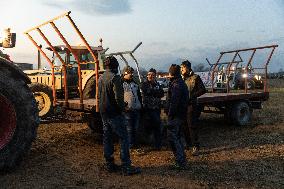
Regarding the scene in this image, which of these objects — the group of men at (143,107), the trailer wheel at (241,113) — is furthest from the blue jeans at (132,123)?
the trailer wheel at (241,113)

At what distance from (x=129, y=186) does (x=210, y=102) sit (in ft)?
17.7

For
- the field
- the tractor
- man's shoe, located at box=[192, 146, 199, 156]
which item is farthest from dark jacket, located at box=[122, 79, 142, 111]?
the tractor

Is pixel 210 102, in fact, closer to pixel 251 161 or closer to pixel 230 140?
pixel 230 140

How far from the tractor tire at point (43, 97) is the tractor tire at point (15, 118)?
5085 mm

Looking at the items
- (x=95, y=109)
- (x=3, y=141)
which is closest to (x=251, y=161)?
(x=95, y=109)

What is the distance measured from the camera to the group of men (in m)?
6.30

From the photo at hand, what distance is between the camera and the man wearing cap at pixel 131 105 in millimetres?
8016

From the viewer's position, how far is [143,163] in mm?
7086

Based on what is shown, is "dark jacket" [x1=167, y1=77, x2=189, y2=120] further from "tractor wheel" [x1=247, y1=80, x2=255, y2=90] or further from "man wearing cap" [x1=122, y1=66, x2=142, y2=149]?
"tractor wheel" [x1=247, y1=80, x2=255, y2=90]

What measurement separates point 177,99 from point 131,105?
145 cm

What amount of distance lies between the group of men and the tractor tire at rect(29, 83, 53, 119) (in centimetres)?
375

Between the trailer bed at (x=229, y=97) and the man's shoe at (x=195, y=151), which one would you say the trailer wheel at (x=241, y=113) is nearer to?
the trailer bed at (x=229, y=97)

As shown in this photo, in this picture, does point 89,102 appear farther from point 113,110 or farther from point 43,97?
point 43,97

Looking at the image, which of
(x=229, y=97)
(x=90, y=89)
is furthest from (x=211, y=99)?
(x=90, y=89)
